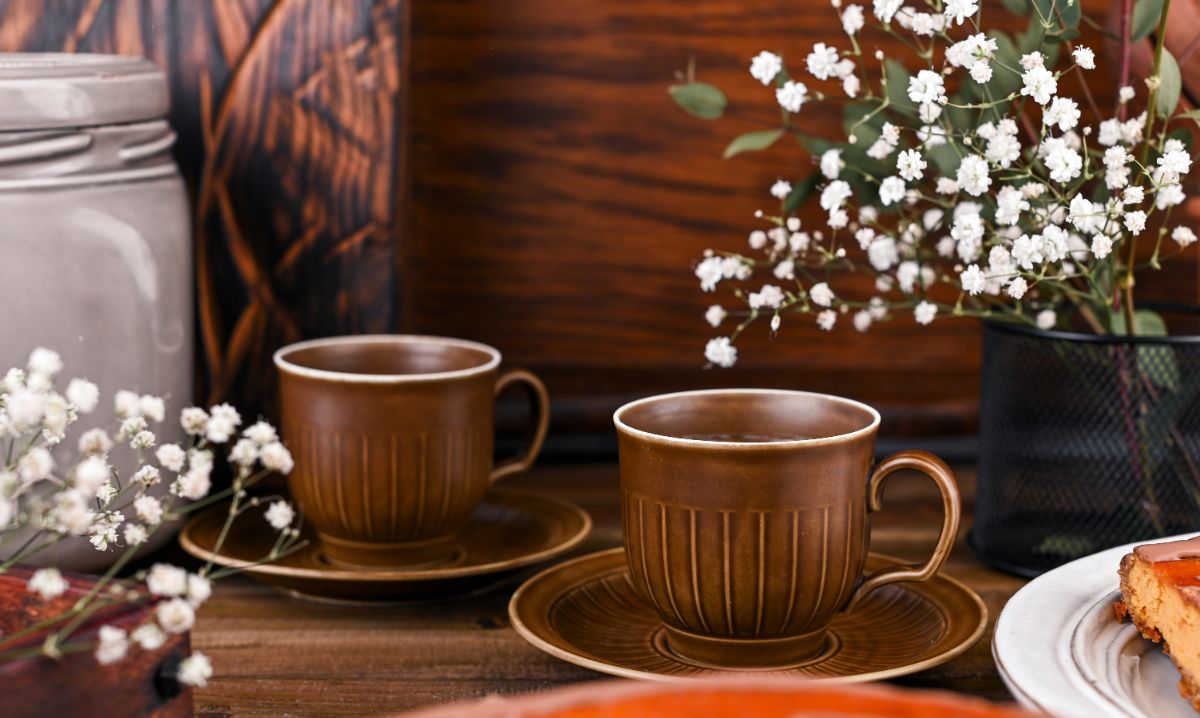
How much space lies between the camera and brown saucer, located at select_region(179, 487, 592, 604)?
2.55 feet

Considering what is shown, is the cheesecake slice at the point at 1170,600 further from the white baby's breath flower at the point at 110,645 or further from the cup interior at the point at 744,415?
the white baby's breath flower at the point at 110,645

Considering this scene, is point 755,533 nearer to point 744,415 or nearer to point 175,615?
point 744,415

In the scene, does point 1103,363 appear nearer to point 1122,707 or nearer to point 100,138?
point 1122,707

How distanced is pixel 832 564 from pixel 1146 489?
26 centimetres

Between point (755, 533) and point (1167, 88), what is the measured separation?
1.21 ft

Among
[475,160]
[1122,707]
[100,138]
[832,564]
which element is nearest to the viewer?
[1122,707]

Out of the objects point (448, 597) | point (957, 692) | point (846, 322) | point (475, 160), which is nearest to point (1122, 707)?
point (957, 692)

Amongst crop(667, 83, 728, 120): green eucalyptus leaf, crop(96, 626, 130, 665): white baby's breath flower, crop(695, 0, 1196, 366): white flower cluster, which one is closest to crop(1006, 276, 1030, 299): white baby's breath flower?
crop(695, 0, 1196, 366): white flower cluster

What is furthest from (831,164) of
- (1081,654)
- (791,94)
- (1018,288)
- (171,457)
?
(171,457)

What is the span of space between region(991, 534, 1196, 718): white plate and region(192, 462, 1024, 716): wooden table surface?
7cm

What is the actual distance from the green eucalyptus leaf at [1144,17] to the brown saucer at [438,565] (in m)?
0.46

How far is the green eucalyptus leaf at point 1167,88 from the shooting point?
0.76 metres

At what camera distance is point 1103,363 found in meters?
0.79

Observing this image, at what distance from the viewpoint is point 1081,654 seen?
585 millimetres
